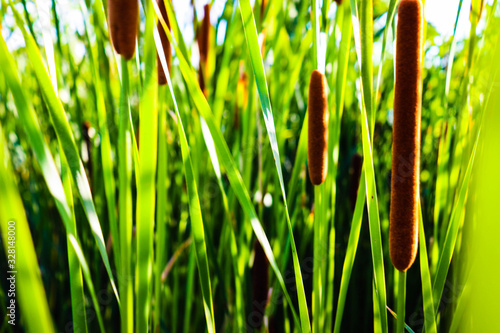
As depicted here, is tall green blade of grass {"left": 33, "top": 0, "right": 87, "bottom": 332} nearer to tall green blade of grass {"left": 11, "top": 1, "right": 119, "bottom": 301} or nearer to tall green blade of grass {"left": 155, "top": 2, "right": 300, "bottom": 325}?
tall green blade of grass {"left": 11, "top": 1, "right": 119, "bottom": 301}

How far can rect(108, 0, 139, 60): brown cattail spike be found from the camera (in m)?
0.35

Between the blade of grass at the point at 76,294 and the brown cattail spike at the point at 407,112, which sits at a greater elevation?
the brown cattail spike at the point at 407,112

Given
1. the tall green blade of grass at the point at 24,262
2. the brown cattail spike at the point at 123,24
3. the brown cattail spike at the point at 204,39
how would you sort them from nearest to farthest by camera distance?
1. the tall green blade of grass at the point at 24,262
2. the brown cattail spike at the point at 123,24
3. the brown cattail spike at the point at 204,39

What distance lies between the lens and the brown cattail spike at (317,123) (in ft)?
1.55

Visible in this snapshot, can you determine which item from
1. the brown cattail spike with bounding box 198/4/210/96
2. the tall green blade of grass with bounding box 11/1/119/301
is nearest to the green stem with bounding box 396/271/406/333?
the tall green blade of grass with bounding box 11/1/119/301

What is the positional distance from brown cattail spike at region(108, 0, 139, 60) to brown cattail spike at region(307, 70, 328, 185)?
22cm

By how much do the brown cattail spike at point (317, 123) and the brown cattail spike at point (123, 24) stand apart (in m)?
0.22

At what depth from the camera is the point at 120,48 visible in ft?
1.19

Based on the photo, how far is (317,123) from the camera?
48 centimetres

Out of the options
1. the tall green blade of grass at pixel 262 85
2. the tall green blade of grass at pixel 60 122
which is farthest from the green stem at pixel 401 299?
the tall green blade of grass at pixel 60 122

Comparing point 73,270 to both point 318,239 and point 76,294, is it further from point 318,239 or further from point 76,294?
point 318,239

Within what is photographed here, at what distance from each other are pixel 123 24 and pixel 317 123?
9.9 inches

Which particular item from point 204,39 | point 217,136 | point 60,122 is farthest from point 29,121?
point 204,39

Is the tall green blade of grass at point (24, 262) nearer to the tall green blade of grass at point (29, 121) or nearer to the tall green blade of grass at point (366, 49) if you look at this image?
the tall green blade of grass at point (29, 121)
